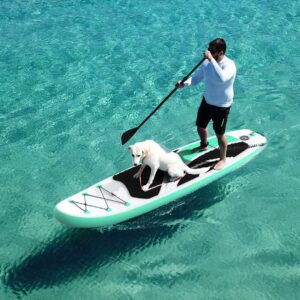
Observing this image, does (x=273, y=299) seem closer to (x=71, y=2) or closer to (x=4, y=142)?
(x=4, y=142)

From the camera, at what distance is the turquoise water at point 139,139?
6.05 meters

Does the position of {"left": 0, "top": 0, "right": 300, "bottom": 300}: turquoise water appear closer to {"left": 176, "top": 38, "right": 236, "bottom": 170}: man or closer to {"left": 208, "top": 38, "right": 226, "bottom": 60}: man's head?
{"left": 176, "top": 38, "right": 236, "bottom": 170}: man

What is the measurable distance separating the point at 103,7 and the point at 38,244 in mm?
10895

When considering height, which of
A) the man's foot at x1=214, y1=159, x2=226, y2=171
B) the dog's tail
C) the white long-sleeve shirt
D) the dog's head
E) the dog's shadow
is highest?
the white long-sleeve shirt

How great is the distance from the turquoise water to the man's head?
246 centimetres

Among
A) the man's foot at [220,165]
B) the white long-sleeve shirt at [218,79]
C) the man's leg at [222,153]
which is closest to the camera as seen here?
the white long-sleeve shirt at [218,79]

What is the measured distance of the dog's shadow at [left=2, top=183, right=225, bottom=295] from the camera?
6.05 meters

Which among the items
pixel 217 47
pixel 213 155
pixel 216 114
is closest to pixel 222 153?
pixel 213 155

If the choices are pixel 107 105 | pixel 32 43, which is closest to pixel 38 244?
pixel 107 105

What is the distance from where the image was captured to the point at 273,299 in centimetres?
562

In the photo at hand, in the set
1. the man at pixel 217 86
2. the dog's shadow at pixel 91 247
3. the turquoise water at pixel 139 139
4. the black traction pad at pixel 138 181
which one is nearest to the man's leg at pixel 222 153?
the man at pixel 217 86

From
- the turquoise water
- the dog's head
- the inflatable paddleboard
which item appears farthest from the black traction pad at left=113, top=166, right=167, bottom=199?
the dog's head

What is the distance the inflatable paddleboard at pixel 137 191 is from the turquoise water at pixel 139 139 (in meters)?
0.42

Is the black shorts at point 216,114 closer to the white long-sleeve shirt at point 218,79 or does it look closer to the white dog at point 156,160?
the white long-sleeve shirt at point 218,79
